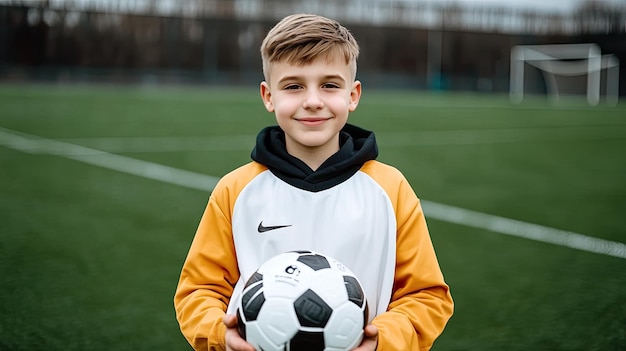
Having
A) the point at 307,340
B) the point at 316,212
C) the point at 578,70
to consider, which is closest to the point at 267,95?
the point at 316,212

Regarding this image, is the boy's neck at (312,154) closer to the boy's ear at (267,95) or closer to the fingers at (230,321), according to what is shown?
the boy's ear at (267,95)

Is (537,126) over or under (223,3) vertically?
under

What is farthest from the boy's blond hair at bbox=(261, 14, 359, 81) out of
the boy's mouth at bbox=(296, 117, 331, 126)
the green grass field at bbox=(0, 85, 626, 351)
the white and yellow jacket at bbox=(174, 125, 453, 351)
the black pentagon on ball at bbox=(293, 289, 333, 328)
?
the green grass field at bbox=(0, 85, 626, 351)

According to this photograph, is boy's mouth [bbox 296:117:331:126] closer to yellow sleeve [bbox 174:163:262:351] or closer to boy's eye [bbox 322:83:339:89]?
boy's eye [bbox 322:83:339:89]

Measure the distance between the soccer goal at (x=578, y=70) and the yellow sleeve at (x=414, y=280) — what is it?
2732 centimetres

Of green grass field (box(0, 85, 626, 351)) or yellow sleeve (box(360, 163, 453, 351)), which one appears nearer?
yellow sleeve (box(360, 163, 453, 351))

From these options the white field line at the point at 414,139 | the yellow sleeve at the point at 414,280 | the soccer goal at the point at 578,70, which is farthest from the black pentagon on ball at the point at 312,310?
the soccer goal at the point at 578,70

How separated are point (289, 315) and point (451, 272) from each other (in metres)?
2.48

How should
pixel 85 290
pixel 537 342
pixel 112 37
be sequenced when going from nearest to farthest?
pixel 537 342 → pixel 85 290 → pixel 112 37

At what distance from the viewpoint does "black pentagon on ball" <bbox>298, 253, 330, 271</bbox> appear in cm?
178

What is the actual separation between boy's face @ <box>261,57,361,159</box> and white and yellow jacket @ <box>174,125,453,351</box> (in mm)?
89

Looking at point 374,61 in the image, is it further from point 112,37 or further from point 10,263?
point 10,263

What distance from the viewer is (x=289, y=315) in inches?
66.5

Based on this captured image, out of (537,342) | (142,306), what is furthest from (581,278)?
(142,306)
